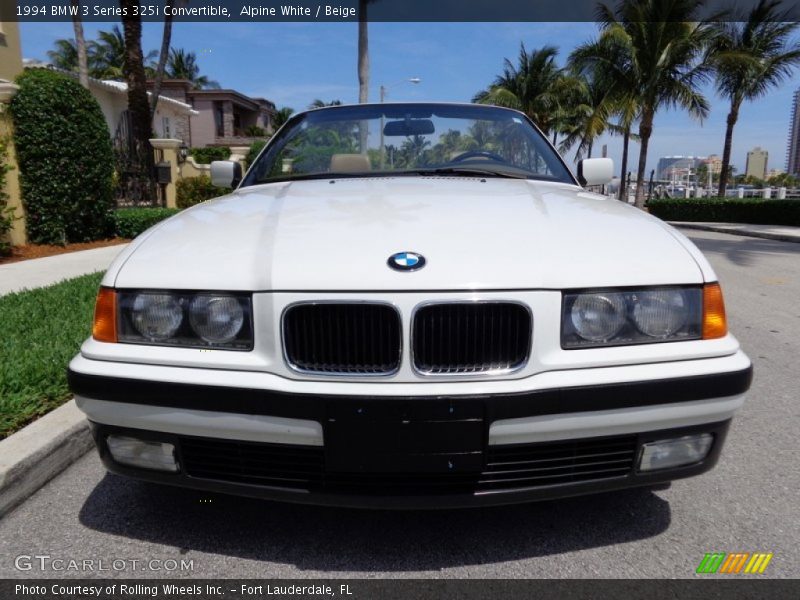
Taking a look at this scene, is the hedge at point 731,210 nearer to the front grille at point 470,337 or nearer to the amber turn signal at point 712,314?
the amber turn signal at point 712,314

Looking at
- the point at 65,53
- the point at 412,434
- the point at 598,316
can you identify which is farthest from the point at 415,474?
the point at 65,53

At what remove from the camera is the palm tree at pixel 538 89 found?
35.2 metres

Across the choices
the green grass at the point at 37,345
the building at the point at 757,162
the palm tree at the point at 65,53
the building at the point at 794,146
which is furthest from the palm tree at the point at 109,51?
the building at the point at 757,162

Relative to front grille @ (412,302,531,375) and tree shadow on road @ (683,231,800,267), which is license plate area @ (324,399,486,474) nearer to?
front grille @ (412,302,531,375)

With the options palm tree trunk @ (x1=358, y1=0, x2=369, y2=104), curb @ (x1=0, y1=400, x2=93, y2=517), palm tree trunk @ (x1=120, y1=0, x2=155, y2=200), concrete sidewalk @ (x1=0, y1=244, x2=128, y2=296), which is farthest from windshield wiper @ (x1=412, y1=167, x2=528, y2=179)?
palm tree trunk @ (x1=358, y1=0, x2=369, y2=104)

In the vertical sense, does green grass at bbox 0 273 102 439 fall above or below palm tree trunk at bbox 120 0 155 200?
below

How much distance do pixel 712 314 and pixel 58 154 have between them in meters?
9.38

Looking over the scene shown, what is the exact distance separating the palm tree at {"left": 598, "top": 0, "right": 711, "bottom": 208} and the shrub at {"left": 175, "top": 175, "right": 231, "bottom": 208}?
1722 cm

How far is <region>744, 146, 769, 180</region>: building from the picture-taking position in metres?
143

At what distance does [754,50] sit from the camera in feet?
74.4

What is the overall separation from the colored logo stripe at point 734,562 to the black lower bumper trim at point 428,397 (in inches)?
22.6

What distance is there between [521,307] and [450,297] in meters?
0.22

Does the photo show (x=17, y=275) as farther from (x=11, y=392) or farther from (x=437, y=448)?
(x=437, y=448)

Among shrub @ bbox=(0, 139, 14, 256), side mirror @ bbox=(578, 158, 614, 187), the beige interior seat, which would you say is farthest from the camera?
shrub @ bbox=(0, 139, 14, 256)
